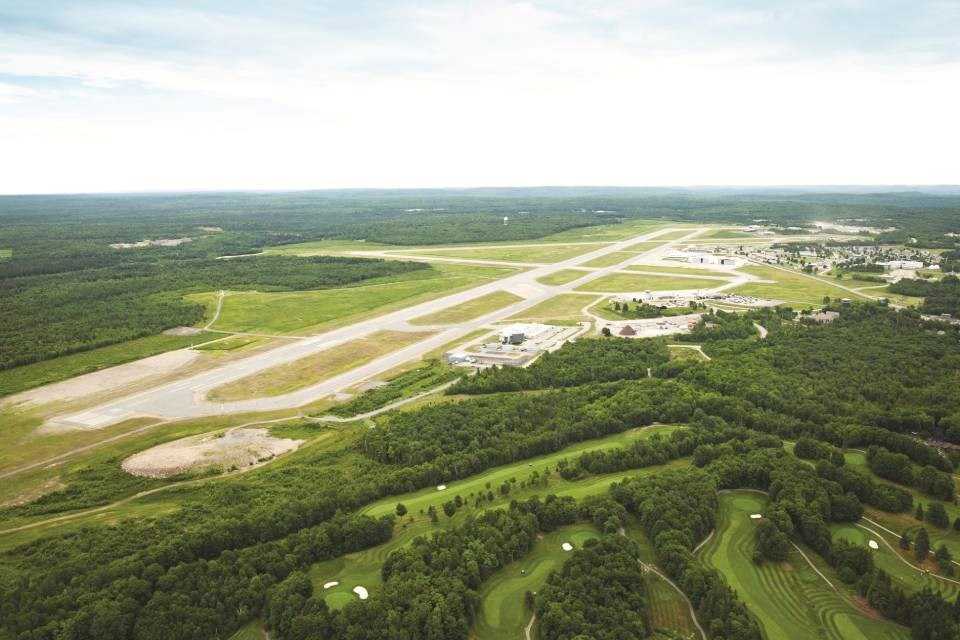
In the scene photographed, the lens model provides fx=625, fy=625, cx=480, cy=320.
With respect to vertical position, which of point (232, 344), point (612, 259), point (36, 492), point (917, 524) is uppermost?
point (612, 259)

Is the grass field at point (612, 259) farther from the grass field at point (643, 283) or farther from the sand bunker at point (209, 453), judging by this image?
the sand bunker at point (209, 453)

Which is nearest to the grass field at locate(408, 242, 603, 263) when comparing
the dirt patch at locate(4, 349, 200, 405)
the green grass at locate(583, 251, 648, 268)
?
the green grass at locate(583, 251, 648, 268)

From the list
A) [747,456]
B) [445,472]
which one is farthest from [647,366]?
[445,472]

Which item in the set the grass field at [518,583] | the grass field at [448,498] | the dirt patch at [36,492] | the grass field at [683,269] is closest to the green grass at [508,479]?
the grass field at [448,498]

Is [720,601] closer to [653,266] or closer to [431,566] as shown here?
[431,566]

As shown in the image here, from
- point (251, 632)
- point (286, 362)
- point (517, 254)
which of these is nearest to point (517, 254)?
point (517, 254)

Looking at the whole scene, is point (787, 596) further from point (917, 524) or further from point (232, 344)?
point (232, 344)
